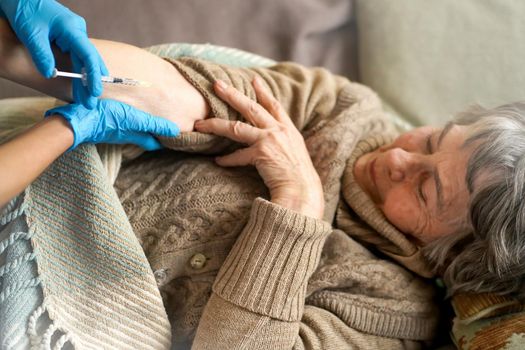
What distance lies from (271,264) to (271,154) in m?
0.24

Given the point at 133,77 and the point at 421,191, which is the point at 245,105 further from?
the point at 421,191

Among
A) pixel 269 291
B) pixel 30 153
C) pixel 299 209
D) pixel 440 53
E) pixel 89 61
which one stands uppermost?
pixel 89 61

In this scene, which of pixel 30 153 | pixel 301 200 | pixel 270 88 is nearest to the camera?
pixel 30 153

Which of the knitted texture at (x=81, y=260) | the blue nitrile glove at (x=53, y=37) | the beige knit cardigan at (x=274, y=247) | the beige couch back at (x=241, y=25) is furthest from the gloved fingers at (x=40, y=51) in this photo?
the beige couch back at (x=241, y=25)

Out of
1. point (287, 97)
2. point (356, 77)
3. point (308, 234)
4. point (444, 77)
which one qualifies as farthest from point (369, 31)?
point (308, 234)

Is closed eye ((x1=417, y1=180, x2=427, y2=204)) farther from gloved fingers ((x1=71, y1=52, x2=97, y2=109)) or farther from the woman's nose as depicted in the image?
gloved fingers ((x1=71, y1=52, x2=97, y2=109))

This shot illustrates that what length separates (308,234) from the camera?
104 cm

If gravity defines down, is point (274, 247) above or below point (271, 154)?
below

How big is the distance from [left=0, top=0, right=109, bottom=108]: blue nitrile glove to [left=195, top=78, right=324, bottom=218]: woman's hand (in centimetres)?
26

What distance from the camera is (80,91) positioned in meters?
0.95

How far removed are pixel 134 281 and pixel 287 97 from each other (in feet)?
1.82

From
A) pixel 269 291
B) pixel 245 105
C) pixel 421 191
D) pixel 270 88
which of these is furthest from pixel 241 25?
pixel 269 291

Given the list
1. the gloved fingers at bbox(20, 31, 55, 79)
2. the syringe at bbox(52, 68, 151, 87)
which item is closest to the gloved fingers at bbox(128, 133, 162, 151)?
the syringe at bbox(52, 68, 151, 87)

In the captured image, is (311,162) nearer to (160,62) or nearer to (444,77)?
→ (160,62)
